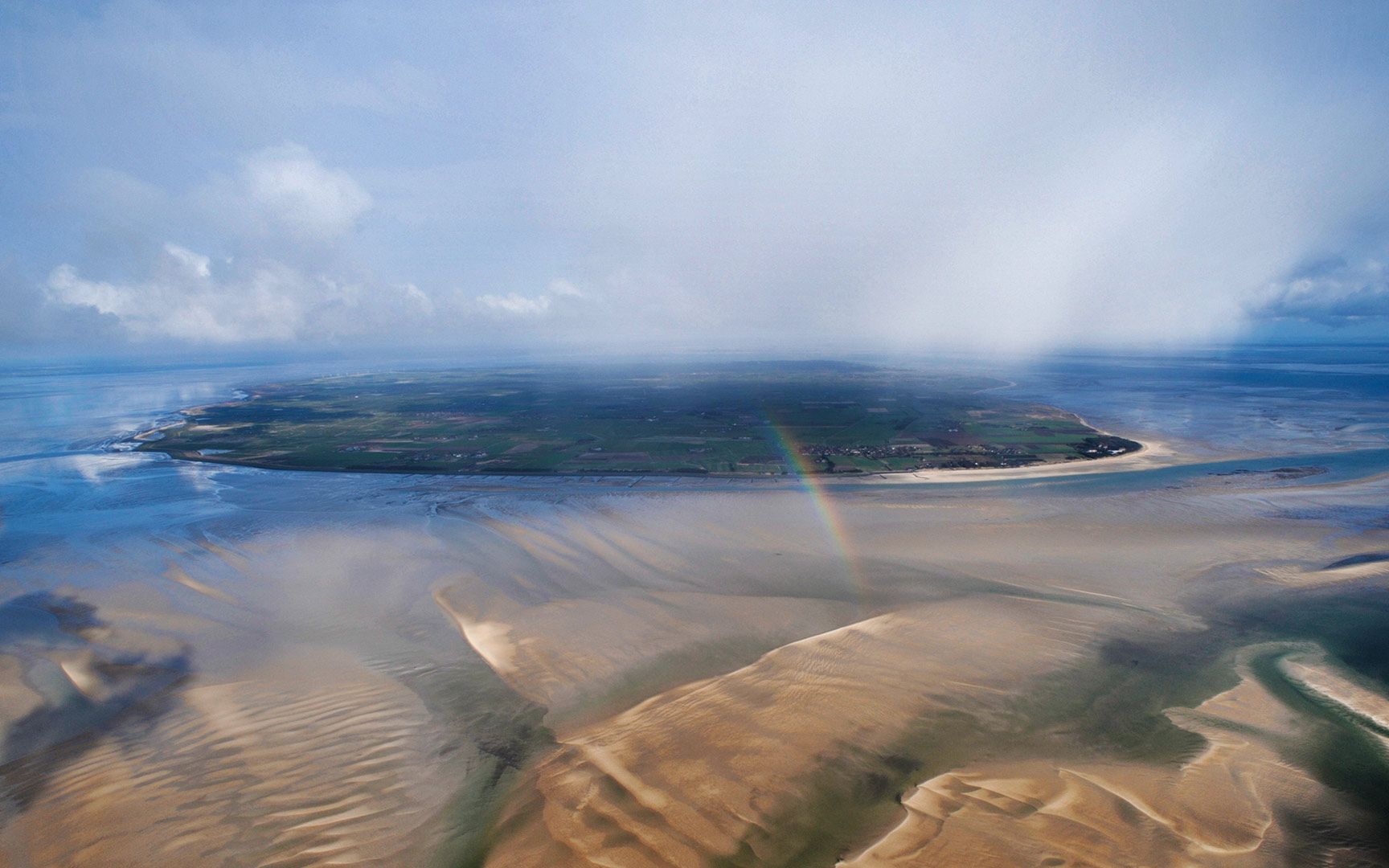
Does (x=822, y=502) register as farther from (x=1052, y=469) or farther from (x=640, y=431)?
(x=640, y=431)

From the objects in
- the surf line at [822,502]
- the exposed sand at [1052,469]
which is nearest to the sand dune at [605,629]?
the surf line at [822,502]

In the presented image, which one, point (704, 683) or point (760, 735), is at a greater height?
point (760, 735)

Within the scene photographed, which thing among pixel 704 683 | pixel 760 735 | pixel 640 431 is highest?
pixel 640 431

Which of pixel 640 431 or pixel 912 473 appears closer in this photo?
pixel 912 473

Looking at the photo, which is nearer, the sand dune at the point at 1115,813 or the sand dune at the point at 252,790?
the sand dune at the point at 1115,813

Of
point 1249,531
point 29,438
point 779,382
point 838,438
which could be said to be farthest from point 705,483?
point 779,382

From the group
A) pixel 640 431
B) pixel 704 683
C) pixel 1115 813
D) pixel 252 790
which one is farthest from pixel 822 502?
pixel 640 431

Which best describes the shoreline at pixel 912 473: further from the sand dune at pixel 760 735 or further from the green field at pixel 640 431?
the sand dune at pixel 760 735

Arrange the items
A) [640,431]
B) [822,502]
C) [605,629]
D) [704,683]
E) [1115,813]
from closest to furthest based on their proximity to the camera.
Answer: [1115,813] < [704,683] < [605,629] < [822,502] < [640,431]
